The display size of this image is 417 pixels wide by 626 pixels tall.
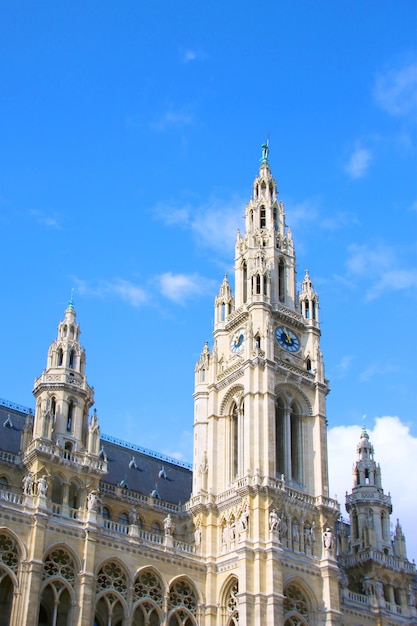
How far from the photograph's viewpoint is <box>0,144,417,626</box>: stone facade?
53656mm

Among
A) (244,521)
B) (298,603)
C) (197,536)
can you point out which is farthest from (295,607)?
(197,536)

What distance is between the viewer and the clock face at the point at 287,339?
6919 centimetres

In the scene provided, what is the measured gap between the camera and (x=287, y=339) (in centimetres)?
6969

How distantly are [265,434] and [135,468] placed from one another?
13.3 meters

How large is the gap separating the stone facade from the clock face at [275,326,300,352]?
0.10m

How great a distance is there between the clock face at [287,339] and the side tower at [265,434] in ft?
0.40

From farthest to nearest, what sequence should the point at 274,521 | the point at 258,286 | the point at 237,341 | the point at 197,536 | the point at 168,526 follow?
the point at 258,286 < the point at 237,341 < the point at 197,536 < the point at 168,526 < the point at 274,521

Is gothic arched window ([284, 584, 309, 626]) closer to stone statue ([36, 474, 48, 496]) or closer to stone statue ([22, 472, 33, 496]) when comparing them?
stone statue ([36, 474, 48, 496])

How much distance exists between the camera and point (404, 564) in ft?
236

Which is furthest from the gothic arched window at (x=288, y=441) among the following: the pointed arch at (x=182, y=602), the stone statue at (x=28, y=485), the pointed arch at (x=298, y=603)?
the stone statue at (x=28, y=485)

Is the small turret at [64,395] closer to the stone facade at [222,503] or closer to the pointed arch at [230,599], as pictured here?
the stone facade at [222,503]

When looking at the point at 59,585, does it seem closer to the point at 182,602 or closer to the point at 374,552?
the point at 182,602

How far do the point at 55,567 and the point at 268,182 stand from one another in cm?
3855

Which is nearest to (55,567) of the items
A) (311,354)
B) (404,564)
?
(311,354)
